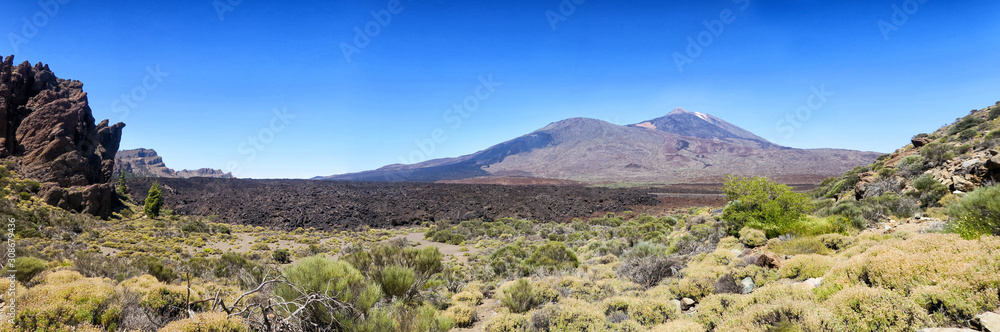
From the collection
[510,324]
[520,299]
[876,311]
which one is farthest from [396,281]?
[876,311]

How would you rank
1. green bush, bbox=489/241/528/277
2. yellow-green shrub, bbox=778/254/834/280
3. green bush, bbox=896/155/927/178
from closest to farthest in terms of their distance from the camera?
1. yellow-green shrub, bbox=778/254/834/280
2. green bush, bbox=489/241/528/277
3. green bush, bbox=896/155/927/178

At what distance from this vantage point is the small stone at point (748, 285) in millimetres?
5643

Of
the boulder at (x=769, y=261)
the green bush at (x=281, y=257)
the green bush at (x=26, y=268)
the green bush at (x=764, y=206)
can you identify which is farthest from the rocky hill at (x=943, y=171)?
the green bush at (x=281, y=257)

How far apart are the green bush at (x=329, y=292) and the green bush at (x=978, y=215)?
843 cm

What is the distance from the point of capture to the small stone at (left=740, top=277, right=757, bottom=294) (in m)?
5.64

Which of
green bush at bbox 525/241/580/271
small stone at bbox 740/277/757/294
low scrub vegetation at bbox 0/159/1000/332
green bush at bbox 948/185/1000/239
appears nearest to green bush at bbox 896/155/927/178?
low scrub vegetation at bbox 0/159/1000/332

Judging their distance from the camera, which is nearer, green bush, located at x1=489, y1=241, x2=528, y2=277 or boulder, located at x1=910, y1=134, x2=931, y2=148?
green bush, located at x1=489, y1=241, x2=528, y2=277

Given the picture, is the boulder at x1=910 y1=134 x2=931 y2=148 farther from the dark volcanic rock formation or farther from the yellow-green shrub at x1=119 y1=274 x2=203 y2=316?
the yellow-green shrub at x1=119 y1=274 x2=203 y2=316

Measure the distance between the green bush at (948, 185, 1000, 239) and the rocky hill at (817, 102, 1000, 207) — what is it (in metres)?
3.29

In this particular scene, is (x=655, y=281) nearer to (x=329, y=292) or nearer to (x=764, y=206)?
(x=764, y=206)

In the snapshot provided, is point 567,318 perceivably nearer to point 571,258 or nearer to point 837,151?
point 571,258

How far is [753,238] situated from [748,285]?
13.6 feet

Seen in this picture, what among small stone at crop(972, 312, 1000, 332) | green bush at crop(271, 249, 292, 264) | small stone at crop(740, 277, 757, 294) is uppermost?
small stone at crop(972, 312, 1000, 332)

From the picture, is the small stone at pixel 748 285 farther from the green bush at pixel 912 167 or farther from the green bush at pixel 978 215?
the green bush at pixel 912 167
